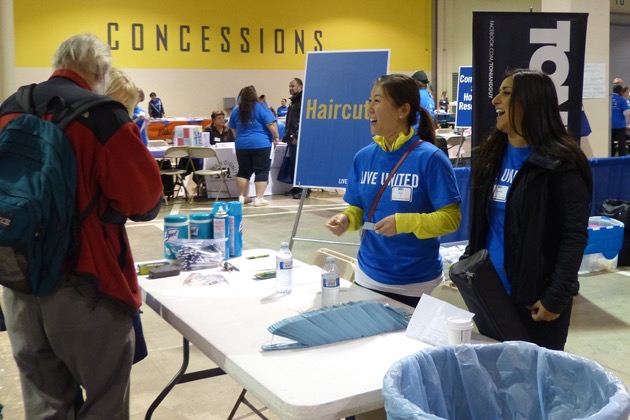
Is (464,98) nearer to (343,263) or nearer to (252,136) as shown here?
(252,136)

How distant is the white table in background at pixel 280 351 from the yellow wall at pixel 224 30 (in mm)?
14758

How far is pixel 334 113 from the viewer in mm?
4586

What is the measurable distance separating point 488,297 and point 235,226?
4.11 feet

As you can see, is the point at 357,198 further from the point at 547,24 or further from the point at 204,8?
the point at 204,8

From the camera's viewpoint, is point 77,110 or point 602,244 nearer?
point 77,110

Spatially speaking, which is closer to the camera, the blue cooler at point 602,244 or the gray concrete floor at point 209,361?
the gray concrete floor at point 209,361

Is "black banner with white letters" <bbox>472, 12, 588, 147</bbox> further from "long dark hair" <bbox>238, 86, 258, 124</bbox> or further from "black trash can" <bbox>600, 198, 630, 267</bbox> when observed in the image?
"long dark hair" <bbox>238, 86, 258, 124</bbox>

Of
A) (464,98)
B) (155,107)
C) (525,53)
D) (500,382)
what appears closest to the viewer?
(500,382)

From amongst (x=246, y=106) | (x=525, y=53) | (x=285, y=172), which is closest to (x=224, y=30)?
(x=285, y=172)

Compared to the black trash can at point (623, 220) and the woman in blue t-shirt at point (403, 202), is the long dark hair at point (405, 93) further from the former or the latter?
the black trash can at point (623, 220)

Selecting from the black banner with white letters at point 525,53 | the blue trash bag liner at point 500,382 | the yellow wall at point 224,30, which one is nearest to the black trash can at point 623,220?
the black banner with white letters at point 525,53

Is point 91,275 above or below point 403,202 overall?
below

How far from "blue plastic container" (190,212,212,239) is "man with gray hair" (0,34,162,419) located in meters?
0.79

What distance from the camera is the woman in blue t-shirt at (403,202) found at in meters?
2.33
